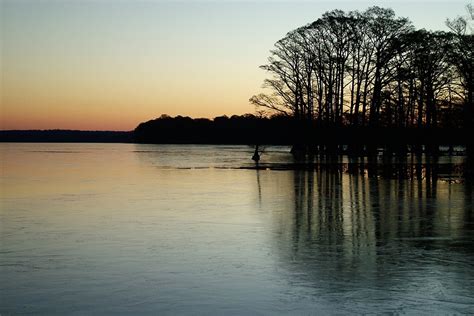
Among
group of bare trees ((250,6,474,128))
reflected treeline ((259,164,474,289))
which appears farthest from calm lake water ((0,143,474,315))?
group of bare trees ((250,6,474,128))

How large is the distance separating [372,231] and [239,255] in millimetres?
4009

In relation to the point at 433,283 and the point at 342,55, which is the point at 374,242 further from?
the point at 342,55

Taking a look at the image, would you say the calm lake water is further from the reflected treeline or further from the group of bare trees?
the group of bare trees

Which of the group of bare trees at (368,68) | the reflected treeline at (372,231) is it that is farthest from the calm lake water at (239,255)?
the group of bare trees at (368,68)

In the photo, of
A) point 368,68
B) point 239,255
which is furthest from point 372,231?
point 368,68

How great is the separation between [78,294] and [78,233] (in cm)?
568

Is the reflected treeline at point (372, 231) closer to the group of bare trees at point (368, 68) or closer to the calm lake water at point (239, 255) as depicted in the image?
the calm lake water at point (239, 255)

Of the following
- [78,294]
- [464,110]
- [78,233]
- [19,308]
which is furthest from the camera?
[464,110]

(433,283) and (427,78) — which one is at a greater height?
(427,78)

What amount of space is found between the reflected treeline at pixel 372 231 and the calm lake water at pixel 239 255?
0.03 meters

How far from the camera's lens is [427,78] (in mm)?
58375

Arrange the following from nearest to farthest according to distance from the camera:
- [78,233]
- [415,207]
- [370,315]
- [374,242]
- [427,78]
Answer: [370,315] < [374,242] < [78,233] < [415,207] < [427,78]

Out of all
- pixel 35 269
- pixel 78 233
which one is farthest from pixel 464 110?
pixel 35 269

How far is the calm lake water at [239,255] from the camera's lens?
290 inches
